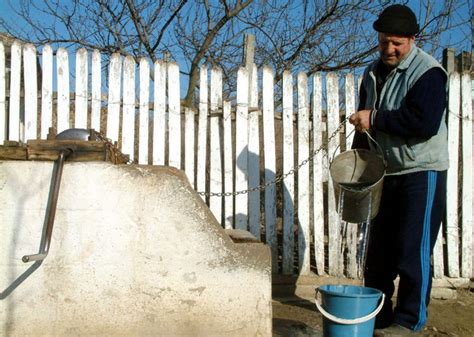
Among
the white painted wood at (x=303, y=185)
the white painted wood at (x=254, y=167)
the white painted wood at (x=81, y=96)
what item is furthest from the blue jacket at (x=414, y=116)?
the white painted wood at (x=81, y=96)

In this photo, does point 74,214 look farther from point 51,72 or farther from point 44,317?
point 51,72

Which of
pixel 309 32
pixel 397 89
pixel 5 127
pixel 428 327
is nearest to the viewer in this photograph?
pixel 397 89

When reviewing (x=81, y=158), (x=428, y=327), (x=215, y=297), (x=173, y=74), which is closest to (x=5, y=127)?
(x=173, y=74)

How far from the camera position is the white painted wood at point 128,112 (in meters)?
5.16

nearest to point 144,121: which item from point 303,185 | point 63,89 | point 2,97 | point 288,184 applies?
point 63,89

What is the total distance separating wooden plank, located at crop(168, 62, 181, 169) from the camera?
521 centimetres

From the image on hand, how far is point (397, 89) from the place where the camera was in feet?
12.3

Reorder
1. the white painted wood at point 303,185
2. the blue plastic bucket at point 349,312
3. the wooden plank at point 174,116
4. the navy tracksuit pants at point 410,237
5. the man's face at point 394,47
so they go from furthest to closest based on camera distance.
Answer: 1. the white painted wood at point 303,185
2. the wooden plank at point 174,116
3. the man's face at point 394,47
4. the navy tracksuit pants at point 410,237
5. the blue plastic bucket at point 349,312

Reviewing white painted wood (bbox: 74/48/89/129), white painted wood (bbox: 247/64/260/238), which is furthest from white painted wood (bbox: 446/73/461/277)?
white painted wood (bbox: 74/48/89/129)

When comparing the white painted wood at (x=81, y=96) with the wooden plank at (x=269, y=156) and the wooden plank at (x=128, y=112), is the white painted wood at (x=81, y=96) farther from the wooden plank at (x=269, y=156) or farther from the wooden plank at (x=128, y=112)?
the wooden plank at (x=269, y=156)

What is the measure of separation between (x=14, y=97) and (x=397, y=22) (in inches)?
131

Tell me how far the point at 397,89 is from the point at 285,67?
5.46 m

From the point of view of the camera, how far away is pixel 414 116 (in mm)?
3539

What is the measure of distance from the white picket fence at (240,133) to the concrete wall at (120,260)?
167 cm
